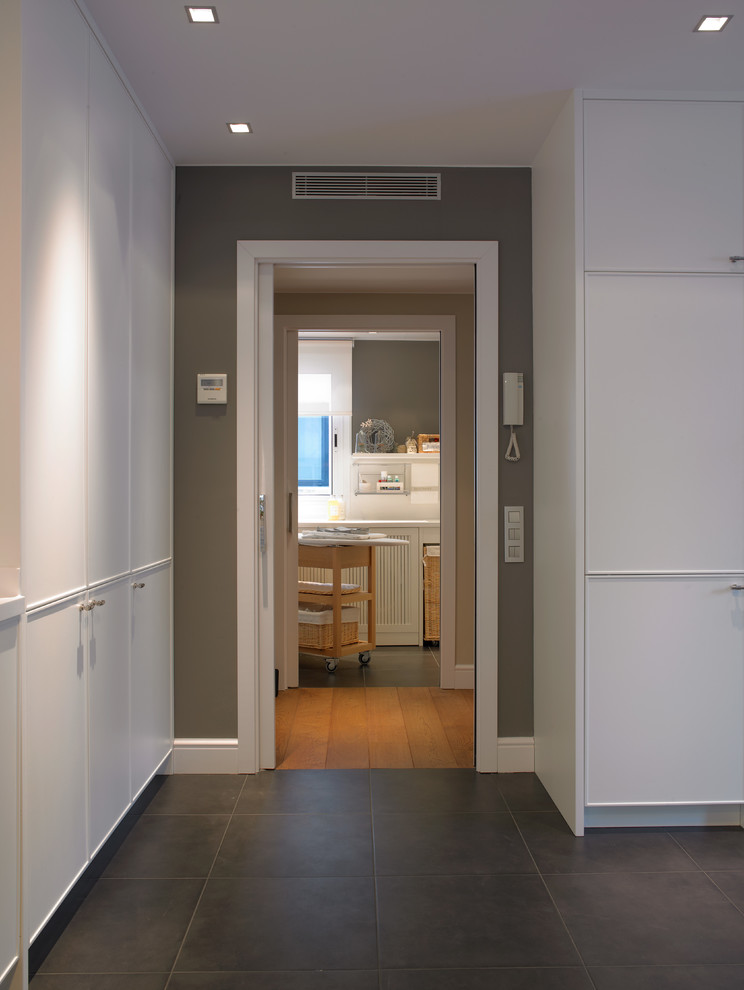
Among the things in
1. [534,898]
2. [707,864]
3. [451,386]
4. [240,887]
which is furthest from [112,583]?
[451,386]

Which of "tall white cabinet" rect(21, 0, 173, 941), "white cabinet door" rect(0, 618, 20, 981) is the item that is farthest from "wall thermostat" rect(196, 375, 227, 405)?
"white cabinet door" rect(0, 618, 20, 981)

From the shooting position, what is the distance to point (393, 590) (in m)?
6.02

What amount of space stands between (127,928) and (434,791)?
135 cm

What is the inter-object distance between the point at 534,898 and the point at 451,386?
122 inches

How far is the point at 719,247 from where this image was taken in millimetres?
2781

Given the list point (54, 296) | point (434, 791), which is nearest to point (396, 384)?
point (434, 791)

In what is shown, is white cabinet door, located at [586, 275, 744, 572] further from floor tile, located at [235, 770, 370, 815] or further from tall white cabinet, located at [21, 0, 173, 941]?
tall white cabinet, located at [21, 0, 173, 941]

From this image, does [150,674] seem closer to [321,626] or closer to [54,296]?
[54,296]

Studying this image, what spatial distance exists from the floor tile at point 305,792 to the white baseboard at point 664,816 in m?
0.86

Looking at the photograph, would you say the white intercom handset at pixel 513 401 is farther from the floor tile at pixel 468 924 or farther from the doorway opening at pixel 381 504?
the floor tile at pixel 468 924

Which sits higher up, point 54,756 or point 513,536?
point 513,536

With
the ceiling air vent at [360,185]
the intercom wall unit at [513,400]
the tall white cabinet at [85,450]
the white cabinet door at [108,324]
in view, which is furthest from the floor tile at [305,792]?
the ceiling air vent at [360,185]

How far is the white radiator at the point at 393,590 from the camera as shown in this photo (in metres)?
6.01

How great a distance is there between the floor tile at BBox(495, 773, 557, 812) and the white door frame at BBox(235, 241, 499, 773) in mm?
109
